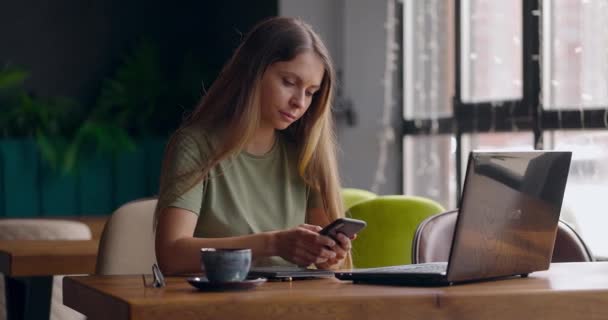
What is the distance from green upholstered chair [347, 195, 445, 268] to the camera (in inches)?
131

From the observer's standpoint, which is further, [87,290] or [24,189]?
[24,189]

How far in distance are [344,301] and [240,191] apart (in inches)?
30.6

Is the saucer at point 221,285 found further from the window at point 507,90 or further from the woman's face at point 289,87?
the window at point 507,90

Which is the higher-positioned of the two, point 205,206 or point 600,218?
point 205,206

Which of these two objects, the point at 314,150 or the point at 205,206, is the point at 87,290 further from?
the point at 314,150

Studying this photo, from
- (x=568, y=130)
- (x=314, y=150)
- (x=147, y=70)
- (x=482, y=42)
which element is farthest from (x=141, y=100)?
(x=314, y=150)

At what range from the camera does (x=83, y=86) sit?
711 centimetres

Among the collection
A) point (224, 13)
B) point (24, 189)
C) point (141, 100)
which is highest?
point (224, 13)

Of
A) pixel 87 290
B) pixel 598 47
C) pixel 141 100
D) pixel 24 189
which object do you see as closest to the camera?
pixel 87 290

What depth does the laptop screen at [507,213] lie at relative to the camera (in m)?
1.80

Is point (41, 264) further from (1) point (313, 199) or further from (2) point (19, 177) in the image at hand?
(2) point (19, 177)

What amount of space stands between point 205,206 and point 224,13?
485 cm

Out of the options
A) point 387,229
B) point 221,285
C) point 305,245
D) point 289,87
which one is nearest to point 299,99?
point 289,87

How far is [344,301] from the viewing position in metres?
1.68
